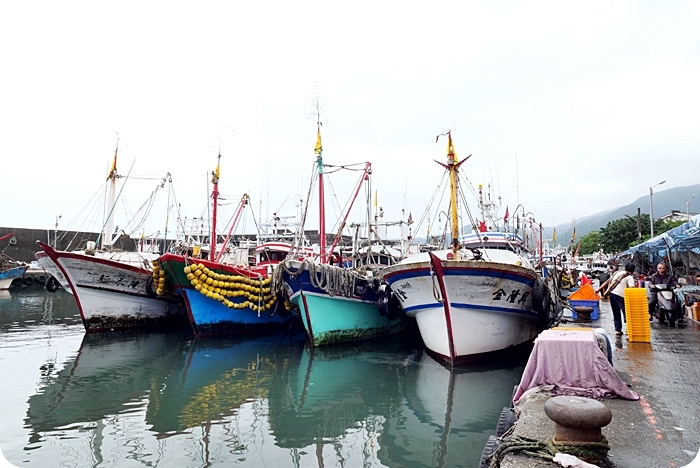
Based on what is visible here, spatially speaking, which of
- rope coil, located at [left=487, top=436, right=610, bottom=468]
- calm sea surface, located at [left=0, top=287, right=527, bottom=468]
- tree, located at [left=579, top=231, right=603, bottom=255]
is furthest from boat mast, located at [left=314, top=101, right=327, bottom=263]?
tree, located at [left=579, top=231, right=603, bottom=255]

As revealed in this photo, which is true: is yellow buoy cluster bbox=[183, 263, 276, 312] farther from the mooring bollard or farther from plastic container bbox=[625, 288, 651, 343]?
the mooring bollard

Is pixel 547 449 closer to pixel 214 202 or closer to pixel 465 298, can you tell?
pixel 465 298

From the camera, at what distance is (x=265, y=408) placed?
792 cm

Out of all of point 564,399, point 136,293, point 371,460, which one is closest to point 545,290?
point 371,460

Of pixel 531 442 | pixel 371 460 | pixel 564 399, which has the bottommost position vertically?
pixel 371 460

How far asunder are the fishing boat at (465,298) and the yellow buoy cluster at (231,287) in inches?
165

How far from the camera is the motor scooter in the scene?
961 centimetres

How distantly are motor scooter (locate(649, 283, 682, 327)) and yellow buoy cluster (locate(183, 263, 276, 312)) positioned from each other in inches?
381

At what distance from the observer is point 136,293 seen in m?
15.9

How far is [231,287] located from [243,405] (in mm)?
5456

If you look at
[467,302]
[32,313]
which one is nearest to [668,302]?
[467,302]

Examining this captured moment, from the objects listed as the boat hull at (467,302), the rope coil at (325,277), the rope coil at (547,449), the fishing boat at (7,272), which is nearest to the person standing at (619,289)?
the boat hull at (467,302)

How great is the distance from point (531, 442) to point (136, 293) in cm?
1509

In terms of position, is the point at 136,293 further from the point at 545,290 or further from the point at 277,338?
the point at 545,290
